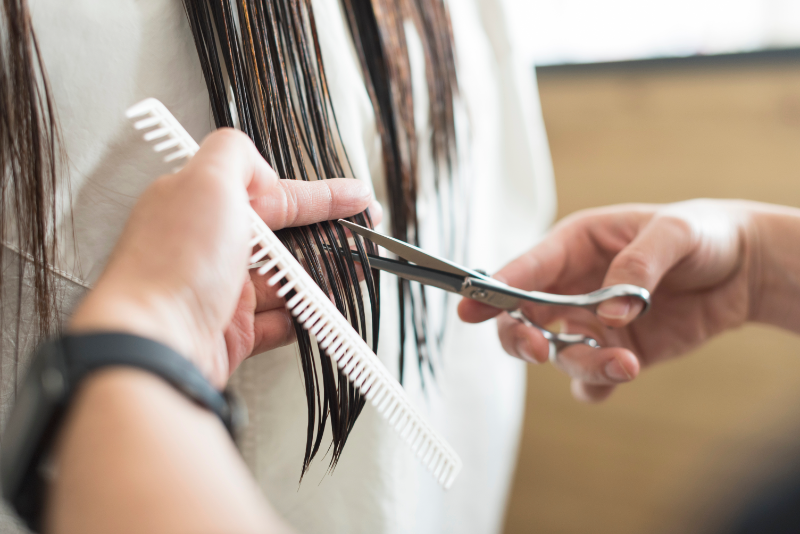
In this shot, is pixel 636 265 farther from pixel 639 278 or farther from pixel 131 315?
pixel 131 315

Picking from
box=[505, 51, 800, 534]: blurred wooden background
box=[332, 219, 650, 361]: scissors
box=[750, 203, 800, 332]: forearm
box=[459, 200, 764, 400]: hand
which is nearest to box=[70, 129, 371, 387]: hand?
box=[332, 219, 650, 361]: scissors

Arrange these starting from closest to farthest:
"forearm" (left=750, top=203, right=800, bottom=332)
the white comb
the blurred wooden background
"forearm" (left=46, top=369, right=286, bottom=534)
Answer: "forearm" (left=46, top=369, right=286, bottom=534) < the white comb < "forearm" (left=750, top=203, right=800, bottom=332) < the blurred wooden background

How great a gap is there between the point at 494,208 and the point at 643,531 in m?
0.77

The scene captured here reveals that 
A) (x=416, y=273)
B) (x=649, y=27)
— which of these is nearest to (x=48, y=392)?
(x=416, y=273)

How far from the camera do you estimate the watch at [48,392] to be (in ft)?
0.59

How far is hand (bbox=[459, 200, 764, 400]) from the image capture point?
1.53 ft

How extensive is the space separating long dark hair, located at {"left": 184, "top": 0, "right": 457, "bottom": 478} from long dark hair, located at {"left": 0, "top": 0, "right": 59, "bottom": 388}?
0.28 ft

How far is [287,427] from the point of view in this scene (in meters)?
0.40

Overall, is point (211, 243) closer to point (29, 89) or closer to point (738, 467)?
point (29, 89)

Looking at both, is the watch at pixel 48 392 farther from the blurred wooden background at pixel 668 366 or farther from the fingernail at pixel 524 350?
the blurred wooden background at pixel 668 366

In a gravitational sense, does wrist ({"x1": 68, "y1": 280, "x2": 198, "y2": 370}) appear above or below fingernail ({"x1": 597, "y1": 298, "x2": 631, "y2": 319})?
above

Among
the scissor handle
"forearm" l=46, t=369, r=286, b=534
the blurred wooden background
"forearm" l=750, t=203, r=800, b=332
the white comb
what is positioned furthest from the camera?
the blurred wooden background

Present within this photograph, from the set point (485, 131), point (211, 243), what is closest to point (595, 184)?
point (485, 131)

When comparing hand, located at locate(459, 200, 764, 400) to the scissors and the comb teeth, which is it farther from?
the comb teeth
